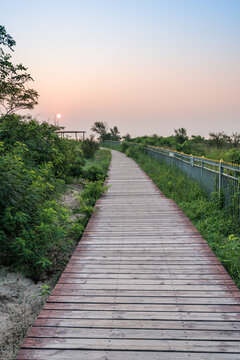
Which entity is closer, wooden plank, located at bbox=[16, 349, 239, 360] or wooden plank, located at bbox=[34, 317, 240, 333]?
wooden plank, located at bbox=[16, 349, 239, 360]

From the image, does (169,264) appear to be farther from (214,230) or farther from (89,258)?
(214,230)

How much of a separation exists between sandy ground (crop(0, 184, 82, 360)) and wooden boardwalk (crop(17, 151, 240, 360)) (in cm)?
47

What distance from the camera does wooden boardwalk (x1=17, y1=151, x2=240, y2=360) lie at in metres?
2.73

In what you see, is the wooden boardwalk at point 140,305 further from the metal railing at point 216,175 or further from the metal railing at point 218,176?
the metal railing at point 216,175

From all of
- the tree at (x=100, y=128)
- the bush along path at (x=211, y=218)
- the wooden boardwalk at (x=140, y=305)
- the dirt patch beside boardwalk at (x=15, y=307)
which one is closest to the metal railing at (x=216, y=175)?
the bush along path at (x=211, y=218)

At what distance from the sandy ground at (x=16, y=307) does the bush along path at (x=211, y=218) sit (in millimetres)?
2863

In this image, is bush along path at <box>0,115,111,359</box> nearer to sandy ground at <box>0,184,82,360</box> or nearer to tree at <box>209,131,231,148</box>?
sandy ground at <box>0,184,82,360</box>

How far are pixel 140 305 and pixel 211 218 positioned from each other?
432 cm

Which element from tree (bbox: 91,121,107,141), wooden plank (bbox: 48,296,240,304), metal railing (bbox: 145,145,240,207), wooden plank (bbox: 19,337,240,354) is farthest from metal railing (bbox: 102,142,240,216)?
tree (bbox: 91,121,107,141)

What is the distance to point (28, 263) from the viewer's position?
504cm

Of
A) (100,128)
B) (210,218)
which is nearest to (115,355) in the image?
(210,218)

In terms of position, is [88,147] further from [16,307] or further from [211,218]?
[16,307]

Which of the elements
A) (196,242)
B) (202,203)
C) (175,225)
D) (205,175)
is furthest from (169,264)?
(205,175)

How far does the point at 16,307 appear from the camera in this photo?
4082 mm
